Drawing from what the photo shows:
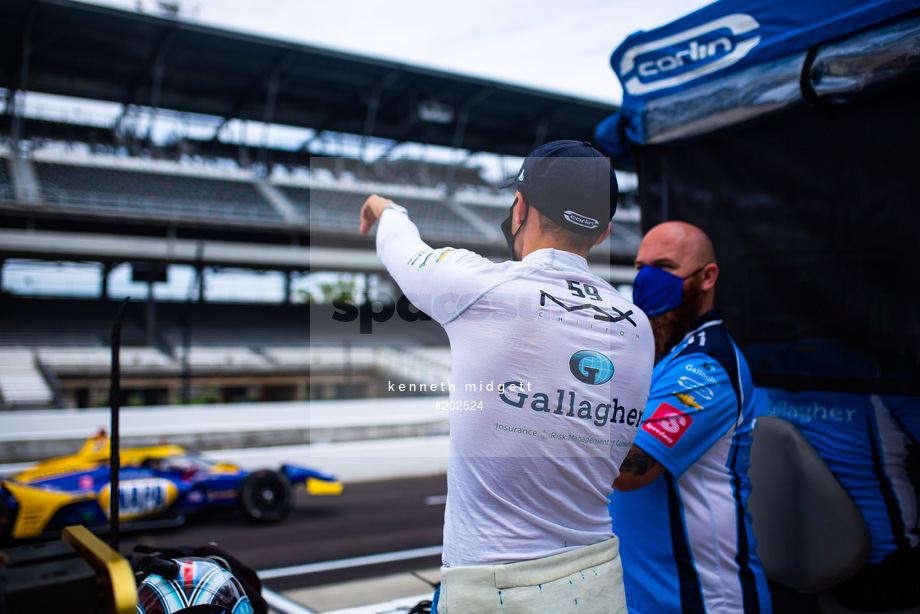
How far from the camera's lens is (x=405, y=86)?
2467 cm

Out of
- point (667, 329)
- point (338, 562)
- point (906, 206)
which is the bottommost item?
point (338, 562)

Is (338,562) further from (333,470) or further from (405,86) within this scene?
(405,86)

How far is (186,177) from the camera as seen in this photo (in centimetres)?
2381

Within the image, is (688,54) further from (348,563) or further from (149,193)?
(149,193)

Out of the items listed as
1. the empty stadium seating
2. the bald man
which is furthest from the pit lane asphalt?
the empty stadium seating

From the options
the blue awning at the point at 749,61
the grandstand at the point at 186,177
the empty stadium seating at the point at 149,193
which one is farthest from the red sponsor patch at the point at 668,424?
the empty stadium seating at the point at 149,193

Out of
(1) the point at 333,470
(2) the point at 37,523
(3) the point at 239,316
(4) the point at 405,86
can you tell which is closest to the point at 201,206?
(3) the point at 239,316

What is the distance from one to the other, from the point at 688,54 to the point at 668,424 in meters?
1.66

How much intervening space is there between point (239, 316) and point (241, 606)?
23.7 metres

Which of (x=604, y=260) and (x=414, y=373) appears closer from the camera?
(x=414, y=373)

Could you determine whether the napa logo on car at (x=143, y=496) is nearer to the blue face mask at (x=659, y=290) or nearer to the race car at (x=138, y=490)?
the race car at (x=138, y=490)

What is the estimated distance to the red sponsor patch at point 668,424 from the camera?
166 centimetres

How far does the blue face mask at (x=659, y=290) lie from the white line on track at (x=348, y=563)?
185 inches

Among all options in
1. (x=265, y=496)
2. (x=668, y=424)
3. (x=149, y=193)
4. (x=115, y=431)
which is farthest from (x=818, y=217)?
(x=149, y=193)
